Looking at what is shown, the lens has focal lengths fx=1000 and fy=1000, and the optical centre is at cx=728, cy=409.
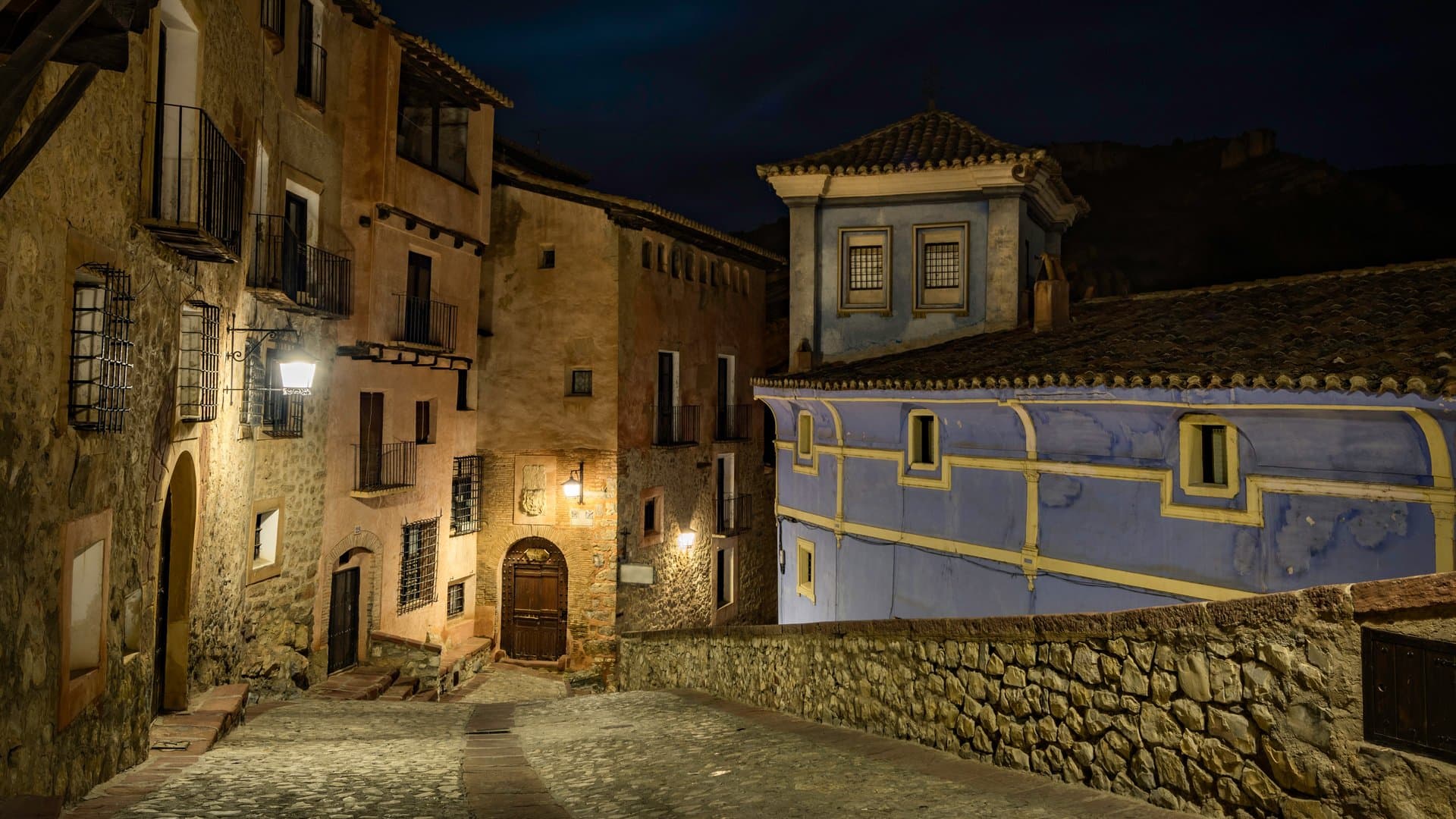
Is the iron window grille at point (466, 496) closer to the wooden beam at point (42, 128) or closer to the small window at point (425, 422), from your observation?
the small window at point (425, 422)

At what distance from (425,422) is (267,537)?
6353mm

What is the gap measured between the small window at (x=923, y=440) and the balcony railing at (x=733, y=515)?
14241 millimetres

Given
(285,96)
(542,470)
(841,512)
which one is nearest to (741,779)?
(841,512)

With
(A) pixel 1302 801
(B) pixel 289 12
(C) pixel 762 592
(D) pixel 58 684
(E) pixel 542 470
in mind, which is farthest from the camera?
(C) pixel 762 592

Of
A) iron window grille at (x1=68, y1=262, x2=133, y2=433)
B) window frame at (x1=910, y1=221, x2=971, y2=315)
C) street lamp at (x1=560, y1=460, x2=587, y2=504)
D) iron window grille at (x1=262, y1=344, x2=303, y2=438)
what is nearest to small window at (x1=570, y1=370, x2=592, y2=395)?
street lamp at (x1=560, y1=460, x2=587, y2=504)

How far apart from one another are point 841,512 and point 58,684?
38.2ft

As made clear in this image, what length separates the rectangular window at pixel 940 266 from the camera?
17.5 meters

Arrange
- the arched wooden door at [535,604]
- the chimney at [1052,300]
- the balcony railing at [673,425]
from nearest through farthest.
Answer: the chimney at [1052,300] → the arched wooden door at [535,604] → the balcony railing at [673,425]

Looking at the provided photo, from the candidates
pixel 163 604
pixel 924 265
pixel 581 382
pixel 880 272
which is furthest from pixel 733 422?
pixel 163 604

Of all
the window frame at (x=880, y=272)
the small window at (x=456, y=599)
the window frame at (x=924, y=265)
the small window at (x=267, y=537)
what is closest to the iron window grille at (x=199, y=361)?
the small window at (x=267, y=537)

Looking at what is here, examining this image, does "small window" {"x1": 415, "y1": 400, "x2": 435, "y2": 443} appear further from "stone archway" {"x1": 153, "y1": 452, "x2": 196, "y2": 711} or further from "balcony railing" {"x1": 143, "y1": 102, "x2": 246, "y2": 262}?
"balcony railing" {"x1": 143, "y1": 102, "x2": 246, "y2": 262}

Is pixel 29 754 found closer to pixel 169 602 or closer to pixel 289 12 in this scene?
pixel 169 602

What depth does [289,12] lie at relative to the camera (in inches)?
565

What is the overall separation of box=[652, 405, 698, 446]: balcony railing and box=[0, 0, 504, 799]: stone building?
673 cm
